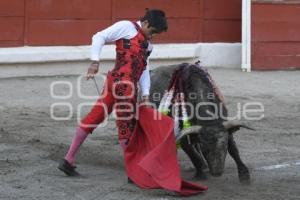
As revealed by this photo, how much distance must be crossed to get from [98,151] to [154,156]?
1.67 m

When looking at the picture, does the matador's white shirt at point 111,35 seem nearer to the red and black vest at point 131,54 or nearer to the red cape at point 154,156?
the red and black vest at point 131,54

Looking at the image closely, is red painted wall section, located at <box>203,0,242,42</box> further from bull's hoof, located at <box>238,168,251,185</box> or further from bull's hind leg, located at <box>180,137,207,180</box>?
bull's hoof, located at <box>238,168,251,185</box>

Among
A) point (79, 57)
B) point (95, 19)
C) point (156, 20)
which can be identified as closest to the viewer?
point (156, 20)

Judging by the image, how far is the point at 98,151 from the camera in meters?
6.62

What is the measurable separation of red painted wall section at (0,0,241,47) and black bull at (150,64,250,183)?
18.5 ft

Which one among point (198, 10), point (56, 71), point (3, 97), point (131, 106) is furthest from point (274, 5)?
point (131, 106)

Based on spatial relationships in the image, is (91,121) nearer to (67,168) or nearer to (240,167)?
(67,168)

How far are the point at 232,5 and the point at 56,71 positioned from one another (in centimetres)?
356

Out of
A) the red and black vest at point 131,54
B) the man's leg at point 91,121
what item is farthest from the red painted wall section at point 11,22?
the red and black vest at point 131,54

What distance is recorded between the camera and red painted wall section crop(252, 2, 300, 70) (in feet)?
41.8

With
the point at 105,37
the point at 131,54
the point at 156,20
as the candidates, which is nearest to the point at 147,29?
the point at 156,20

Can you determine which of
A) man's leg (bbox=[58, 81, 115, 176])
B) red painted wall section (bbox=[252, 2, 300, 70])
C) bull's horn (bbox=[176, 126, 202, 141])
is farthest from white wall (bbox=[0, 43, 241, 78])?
bull's horn (bbox=[176, 126, 202, 141])

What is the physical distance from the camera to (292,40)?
1296 centimetres

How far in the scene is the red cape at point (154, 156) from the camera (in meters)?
4.99
